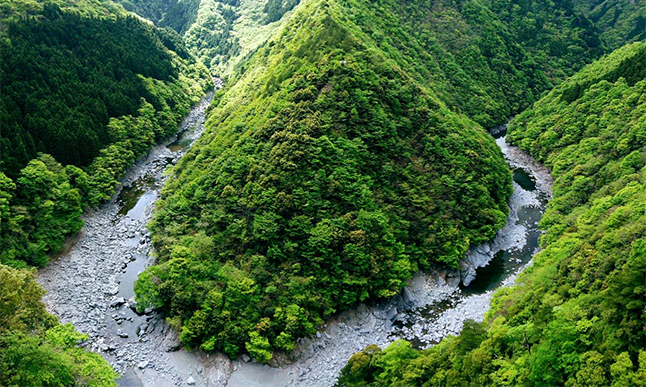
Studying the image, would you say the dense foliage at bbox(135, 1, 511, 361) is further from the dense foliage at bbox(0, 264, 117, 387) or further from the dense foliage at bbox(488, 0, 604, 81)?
the dense foliage at bbox(488, 0, 604, 81)

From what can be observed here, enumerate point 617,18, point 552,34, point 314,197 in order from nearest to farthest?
point 314,197
point 552,34
point 617,18

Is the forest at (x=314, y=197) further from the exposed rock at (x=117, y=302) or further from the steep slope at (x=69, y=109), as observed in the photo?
the steep slope at (x=69, y=109)

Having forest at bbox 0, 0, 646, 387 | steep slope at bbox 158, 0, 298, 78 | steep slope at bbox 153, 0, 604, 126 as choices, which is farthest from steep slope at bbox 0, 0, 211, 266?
steep slope at bbox 158, 0, 298, 78

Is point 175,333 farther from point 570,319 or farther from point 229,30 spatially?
point 229,30

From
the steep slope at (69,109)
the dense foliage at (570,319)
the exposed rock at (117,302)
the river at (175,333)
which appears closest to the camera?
the dense foliage at (570,319)

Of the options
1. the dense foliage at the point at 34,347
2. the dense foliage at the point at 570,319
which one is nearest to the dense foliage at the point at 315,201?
the dense foliage at the point at 34,347

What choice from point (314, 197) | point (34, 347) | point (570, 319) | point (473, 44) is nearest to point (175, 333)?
point (34, 347)
